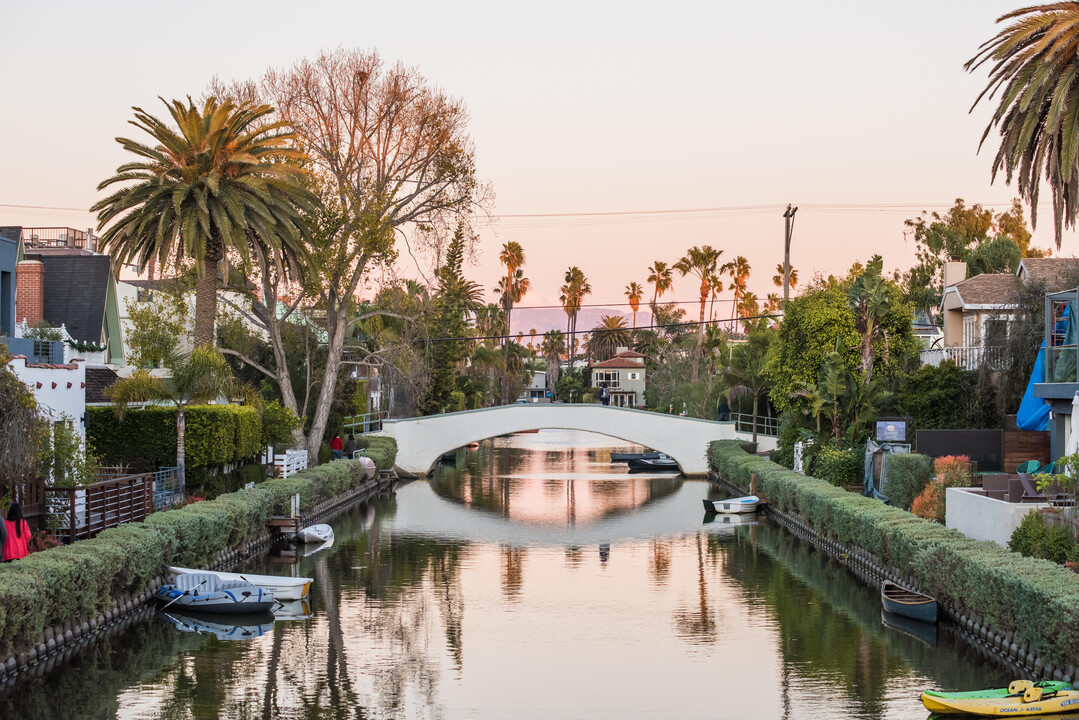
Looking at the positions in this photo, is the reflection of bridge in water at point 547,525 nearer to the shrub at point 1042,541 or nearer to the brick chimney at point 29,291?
the brick chimney at point 29,291

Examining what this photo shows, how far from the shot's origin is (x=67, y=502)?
22391 mm

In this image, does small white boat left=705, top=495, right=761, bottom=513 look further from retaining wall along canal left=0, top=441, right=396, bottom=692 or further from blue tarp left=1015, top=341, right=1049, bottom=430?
retaining wall along canal left=0, top=441, right=396, bottom=692

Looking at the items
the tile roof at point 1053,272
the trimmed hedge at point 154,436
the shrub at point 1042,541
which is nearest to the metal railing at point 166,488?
the trimmed hedge at point 154,436

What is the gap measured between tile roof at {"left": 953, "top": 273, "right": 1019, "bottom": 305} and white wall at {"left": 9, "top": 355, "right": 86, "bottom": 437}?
103 feet

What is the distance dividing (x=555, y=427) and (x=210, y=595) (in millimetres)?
36751

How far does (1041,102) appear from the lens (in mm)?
26500

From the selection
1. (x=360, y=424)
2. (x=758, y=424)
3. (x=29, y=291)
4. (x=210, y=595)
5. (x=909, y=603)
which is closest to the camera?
(x=909, y=603)

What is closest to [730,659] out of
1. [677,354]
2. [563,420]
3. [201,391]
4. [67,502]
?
[67,502]

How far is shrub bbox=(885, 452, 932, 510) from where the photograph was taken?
29953 millimetres

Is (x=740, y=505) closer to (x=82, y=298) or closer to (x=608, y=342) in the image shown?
(x=82, y=298)

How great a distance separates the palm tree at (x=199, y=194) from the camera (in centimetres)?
3597

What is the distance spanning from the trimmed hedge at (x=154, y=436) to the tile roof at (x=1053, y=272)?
991 inches

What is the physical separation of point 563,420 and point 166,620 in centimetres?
3752

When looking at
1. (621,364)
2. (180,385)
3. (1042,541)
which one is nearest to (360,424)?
(180,385)
